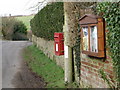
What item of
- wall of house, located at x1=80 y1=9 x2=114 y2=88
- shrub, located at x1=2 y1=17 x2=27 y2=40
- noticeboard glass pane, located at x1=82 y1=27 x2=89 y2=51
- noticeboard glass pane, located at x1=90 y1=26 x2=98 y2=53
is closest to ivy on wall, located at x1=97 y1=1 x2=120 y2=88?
wall of house, located at x1=80 y1=9 x2=114 y2=88

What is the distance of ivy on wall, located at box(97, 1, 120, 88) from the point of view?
4.05m

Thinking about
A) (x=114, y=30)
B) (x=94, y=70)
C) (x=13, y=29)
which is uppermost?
(x=13, y=29)

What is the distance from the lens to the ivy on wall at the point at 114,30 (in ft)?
13.3

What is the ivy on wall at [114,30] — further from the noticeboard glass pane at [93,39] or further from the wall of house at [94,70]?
the noticeboard glass pane at [93,39]

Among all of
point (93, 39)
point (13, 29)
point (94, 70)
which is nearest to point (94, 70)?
point (94, 70)

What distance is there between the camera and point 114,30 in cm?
413

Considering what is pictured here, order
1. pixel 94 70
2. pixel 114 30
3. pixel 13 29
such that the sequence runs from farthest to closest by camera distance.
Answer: pixel 13 29 < pixel 94 70 < pixel 114 30

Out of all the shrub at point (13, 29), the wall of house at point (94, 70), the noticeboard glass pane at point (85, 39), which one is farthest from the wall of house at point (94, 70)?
the shrub at point (13, 29)

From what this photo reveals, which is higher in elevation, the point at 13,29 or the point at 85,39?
the point at 13,29

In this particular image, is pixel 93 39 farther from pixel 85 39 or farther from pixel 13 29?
pixel 13 29

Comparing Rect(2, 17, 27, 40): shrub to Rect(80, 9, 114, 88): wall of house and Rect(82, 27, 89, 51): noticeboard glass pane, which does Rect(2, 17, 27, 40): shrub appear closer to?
Rect(80, 9, 114, 88): wall of house

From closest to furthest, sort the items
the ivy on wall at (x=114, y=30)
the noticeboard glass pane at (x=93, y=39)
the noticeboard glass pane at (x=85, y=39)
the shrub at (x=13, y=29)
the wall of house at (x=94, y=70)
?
1. the ivy on wall at (x=114, y=30)
2. the wall of house at (x=94, y=70)
3. the noticeboard glass pane at (x=93, y=39)
4. the noticeboard glass pane at (x=85, y=39)
5. the shrub at (x=13, y=29)

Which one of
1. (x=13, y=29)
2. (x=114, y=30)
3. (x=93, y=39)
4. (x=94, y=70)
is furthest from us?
(x=13, y=29)

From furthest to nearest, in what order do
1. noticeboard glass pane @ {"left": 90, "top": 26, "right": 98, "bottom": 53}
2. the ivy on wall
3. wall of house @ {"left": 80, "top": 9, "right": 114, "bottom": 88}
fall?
noticeboard glass pane @ {"left": 90, "top": 26, "right": 98, "bottom": 53} < wall of house @ {"left": 80, "top": 9, "right": 114, "bottom": 88} < the ivy on wall
